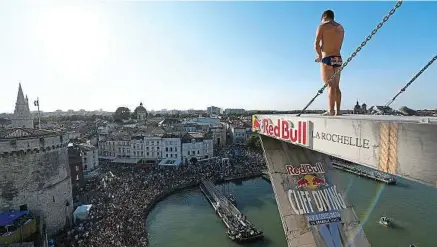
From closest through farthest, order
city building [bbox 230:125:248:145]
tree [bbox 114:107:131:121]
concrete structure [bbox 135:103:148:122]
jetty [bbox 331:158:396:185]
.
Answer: jetty [bbox 331:158:396:185] → city building [bbox 230:125:248:145] → concrete structure [bbox 135:103:148:122] → tree [bbox 114:107:131:121]

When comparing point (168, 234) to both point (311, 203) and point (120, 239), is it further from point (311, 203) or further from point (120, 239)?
point (311, 203)

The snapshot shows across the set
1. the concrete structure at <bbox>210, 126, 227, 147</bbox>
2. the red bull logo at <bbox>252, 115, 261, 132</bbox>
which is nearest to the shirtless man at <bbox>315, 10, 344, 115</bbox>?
the red bull logo at <bbox>252, 115, 261, 132</bbox>

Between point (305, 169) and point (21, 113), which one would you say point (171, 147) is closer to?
point (21, 113)

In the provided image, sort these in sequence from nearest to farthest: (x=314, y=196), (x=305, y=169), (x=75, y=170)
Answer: (x=314, y=196), (x=305, y=169), (x=75, y=170)

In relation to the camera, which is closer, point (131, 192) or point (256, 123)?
point (256, 123)

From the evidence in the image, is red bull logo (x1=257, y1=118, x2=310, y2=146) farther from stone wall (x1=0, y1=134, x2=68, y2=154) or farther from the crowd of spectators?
stone wall (x1=0, y1=134, x2=68, y2=154)

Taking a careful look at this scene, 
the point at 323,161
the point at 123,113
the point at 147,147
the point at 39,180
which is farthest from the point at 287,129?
the point at 123,113

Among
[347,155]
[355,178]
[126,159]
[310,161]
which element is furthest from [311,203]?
[126,159]
